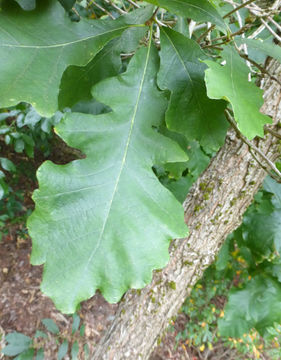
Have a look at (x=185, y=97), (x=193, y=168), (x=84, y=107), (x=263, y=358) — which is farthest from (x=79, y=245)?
(x=263, y=358)

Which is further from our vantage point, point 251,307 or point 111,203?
point 251,307

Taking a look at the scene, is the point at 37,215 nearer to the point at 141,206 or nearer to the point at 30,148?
the point at 141,206

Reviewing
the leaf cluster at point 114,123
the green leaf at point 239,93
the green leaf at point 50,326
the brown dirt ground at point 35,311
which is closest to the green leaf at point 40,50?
the leaf cluster at point 114,123

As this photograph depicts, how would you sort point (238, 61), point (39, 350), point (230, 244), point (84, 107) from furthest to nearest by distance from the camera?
1. point (39, 350)
2. point (230, 244)
3. point (84, 107)
4. point (238, 61)

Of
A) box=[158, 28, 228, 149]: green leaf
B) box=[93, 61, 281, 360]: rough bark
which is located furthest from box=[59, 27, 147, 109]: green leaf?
box=[93, 61, 281, 360]: rough bark

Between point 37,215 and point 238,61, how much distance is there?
63 cm

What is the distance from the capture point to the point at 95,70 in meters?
0.88

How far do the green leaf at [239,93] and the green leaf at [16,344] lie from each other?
222cm

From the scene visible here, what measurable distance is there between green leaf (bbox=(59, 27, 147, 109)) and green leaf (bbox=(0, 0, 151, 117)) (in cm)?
11

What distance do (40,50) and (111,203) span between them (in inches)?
15.5

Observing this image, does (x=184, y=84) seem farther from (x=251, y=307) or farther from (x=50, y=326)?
(x=50, y=326)

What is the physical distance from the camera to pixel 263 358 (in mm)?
2814

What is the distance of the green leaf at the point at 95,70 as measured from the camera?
848 millimetres

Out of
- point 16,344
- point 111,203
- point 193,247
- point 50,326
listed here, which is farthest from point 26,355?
point 111,203
